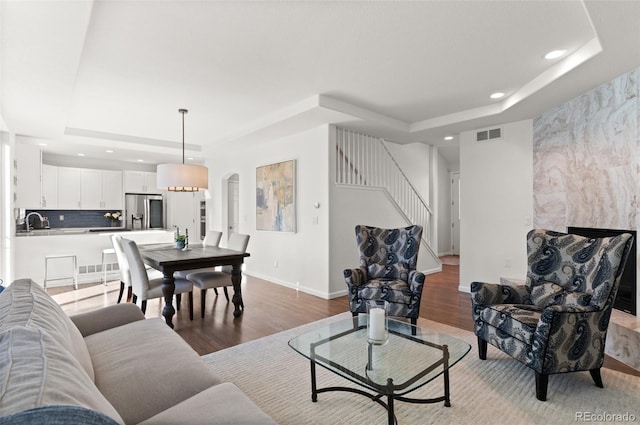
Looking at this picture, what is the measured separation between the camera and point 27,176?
5.48 meters

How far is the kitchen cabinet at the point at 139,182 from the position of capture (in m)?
7.58

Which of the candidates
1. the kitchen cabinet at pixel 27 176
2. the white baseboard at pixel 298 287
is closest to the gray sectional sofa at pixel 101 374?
the white baseboard at pixel 298 287

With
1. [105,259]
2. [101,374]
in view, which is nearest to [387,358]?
[101,374]

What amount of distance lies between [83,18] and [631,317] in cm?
480

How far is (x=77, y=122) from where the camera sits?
16.2 feet

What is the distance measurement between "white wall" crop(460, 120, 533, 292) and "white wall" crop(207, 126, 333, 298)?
222cm

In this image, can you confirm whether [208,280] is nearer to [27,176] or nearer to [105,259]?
[105,259]

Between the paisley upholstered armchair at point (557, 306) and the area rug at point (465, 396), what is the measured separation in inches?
5.5

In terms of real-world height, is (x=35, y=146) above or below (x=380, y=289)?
above

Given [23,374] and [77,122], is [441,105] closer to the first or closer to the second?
[23,374]

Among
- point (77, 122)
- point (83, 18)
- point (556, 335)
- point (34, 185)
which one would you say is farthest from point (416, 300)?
point (34, 185)

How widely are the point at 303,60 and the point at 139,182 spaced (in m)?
6.31

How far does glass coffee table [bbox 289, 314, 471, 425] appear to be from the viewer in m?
1.68

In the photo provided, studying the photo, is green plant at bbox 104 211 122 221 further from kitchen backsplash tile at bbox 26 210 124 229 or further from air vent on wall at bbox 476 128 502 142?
air vent on wall at bbox 476 128 502 142
